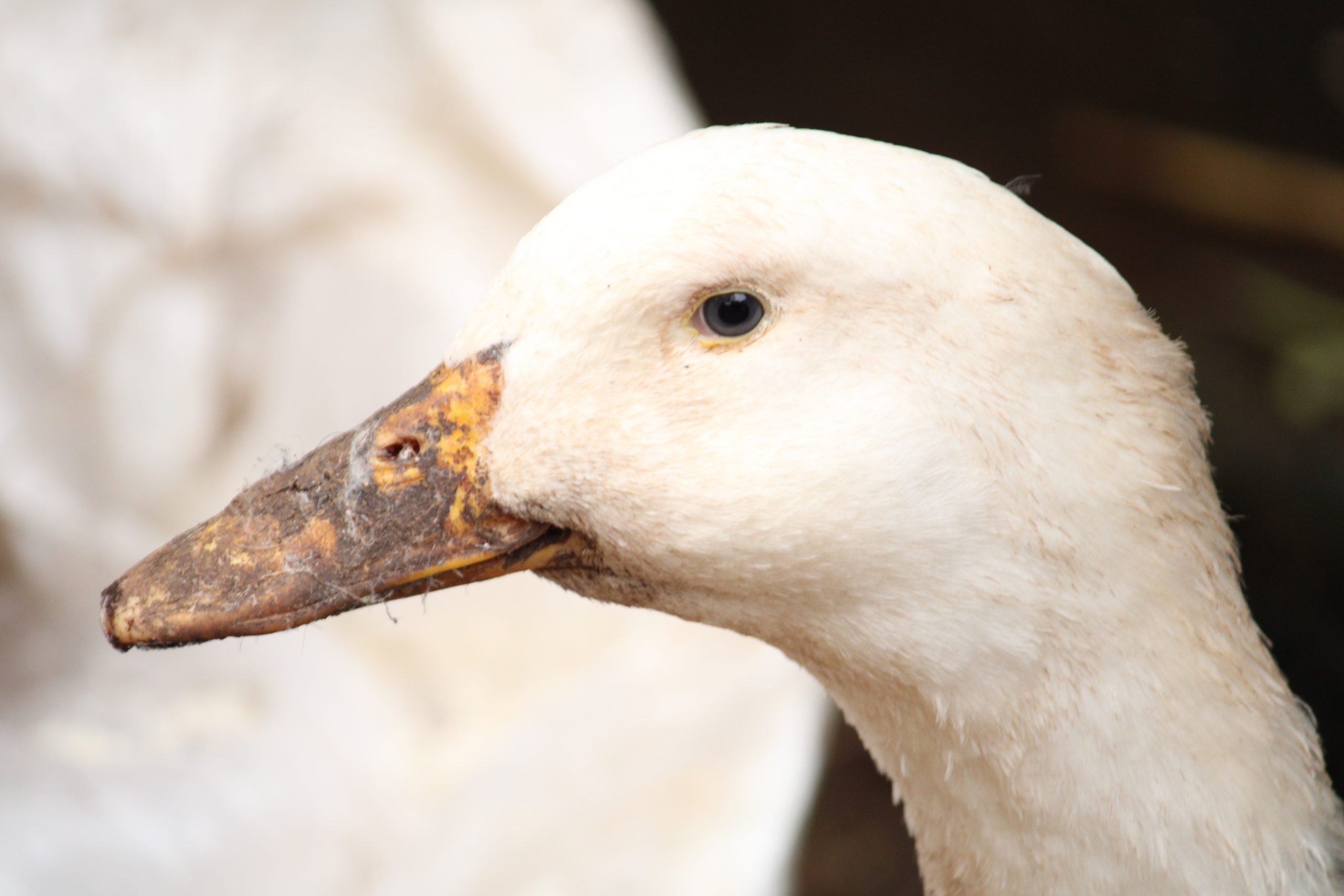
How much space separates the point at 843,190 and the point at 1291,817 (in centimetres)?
55

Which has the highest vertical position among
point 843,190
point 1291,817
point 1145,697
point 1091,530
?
point 843,190

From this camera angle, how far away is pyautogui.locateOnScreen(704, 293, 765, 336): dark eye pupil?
818 mm

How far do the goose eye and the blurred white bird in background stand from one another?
1056 mm

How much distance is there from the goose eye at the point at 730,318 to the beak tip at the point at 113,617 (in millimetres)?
458

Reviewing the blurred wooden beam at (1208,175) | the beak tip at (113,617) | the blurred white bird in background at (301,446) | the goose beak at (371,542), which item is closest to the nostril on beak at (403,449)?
the goose beak at (371,542)

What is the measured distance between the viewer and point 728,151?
834 mm

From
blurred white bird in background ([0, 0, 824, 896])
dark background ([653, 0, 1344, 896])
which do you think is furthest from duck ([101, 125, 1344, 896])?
dark background ([653, 0, 1344, 896])

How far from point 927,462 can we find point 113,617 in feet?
1.90

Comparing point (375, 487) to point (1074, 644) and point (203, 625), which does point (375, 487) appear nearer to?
point (203, 625)

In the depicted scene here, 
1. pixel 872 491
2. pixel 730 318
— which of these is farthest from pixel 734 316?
pixel 872 491

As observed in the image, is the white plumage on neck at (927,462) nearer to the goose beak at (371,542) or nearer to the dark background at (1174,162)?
the goose beak at (371,542)

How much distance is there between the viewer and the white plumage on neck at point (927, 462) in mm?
801

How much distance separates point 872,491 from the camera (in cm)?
80

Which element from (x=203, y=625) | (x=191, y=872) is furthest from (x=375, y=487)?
(x=191, y=872)
